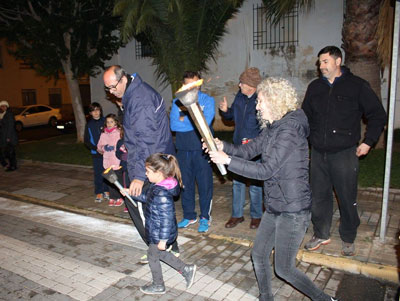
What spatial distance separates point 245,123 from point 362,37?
5.09 m

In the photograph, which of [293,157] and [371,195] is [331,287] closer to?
[293,157]

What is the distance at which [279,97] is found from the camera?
120 inches

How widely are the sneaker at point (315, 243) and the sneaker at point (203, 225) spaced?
1430mm

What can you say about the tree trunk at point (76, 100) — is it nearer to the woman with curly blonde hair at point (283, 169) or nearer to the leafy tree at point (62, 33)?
the leafy tree at point (62, 33)

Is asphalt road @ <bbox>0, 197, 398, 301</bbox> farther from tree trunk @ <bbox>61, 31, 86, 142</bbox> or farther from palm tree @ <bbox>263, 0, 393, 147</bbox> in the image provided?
tree trunk @ <bbox>61, 31, 86, 142</bbox>

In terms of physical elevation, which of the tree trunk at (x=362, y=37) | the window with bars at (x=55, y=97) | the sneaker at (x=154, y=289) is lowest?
the sneaker at (x=154, y=289)

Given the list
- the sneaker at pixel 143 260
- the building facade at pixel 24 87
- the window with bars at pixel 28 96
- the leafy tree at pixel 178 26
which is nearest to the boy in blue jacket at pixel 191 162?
the sneaker at pixel 143 260

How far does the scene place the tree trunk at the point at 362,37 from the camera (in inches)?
330

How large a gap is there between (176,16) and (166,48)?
3.25 feet

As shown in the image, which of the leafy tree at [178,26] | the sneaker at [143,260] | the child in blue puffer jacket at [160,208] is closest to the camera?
the child in blue puffer jacket at [160,208]

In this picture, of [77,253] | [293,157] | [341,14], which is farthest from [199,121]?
[341,14]

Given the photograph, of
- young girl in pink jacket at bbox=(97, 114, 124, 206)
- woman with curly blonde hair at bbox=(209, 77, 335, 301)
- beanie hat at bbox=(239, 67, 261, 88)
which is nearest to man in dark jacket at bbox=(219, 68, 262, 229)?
beanie hat at bbox=(239, 67, 261, 88)

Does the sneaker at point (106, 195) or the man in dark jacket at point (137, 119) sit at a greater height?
the man in dark jacket at point (137, 119)

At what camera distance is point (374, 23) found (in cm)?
847
